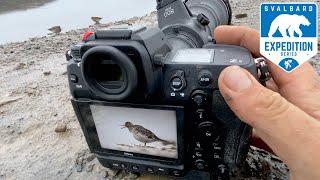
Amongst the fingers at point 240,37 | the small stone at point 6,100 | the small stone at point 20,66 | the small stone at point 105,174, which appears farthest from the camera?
the small stone at point 20,66

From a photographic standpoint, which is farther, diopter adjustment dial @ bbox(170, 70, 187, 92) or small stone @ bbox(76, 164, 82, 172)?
small stone @ bbox(76, 164, 82, 172)

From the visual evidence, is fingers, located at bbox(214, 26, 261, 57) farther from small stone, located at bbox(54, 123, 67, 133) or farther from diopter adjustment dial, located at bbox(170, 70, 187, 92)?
small stone, located at bbox(54, 123, 67, 133)

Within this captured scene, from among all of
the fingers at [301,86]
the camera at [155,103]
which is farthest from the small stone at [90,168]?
the fingers at [301,86]

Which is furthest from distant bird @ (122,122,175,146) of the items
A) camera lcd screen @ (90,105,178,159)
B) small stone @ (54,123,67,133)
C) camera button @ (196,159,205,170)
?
small stone @ (54,123,67,133)

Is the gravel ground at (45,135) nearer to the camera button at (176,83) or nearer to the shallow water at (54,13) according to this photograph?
the camera button at (176,83)

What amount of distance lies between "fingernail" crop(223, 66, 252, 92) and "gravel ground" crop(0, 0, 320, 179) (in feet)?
2.00

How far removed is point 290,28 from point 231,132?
1.29ft

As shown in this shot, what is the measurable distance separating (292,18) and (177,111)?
1.52 feet

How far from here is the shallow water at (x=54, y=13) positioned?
736cm

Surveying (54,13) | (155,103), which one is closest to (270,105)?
(155,103)

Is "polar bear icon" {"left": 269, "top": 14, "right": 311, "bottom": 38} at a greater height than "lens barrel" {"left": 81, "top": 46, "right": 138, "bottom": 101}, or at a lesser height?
greater

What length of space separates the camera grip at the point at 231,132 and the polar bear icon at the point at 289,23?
0.27 metres

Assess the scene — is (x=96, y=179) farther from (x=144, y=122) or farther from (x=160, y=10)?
(x=160, y=10)

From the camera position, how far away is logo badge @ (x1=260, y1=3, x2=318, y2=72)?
1.20 metres
